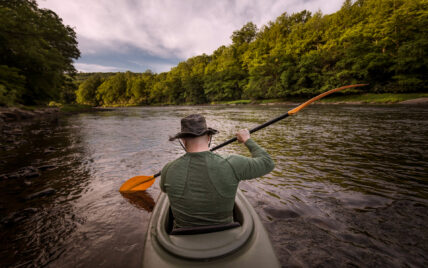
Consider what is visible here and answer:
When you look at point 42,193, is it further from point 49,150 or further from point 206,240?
point 49,150

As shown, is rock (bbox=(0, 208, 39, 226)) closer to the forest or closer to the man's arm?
the man's arm

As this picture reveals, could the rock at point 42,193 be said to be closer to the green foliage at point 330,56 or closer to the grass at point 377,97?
the grass at point 377,97

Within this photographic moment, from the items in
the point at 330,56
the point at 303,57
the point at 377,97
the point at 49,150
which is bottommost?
the point at 49,150

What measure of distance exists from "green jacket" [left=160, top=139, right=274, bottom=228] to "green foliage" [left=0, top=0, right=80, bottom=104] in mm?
28179

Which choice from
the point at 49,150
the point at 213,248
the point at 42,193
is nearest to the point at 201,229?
the point at 213,248

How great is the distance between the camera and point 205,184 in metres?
1.74

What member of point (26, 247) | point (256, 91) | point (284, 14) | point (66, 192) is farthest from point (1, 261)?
point (284, 14)

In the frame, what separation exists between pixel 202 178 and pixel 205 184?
7 cm

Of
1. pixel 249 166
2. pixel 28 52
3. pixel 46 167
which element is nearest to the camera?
pixel 249 166

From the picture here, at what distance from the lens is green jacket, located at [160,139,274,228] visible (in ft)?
5.74

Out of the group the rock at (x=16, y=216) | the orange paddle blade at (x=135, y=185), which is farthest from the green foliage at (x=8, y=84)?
the orange paddle blade at (x=135, y=185)

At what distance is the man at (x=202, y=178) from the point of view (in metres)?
1.75

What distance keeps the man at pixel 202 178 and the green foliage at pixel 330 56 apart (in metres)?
40.2

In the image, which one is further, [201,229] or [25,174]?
[25,174]
